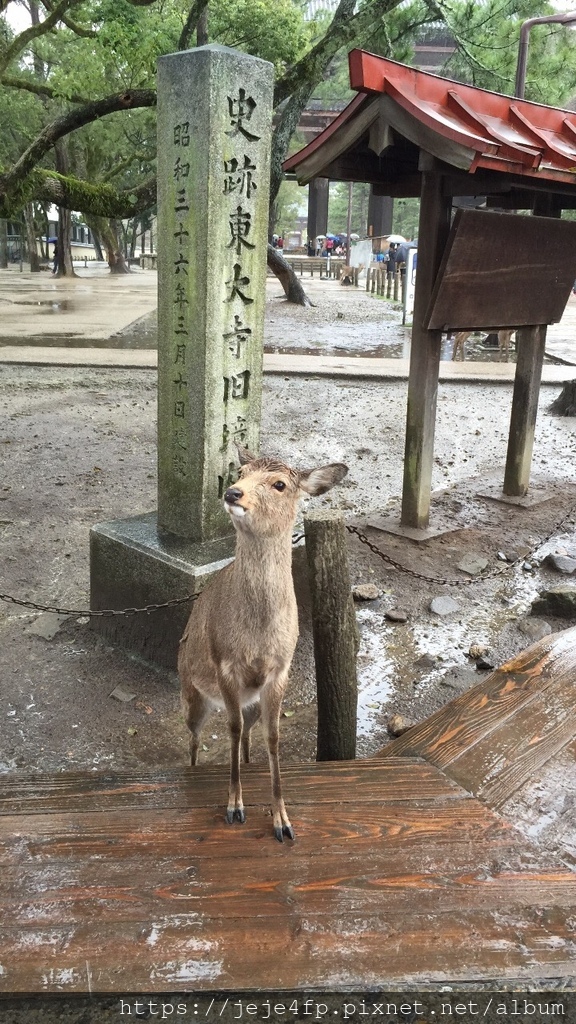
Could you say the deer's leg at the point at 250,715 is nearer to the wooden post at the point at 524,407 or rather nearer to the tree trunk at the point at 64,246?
the wooden post at the point at 524,407

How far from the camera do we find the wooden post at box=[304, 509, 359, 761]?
2734 millimetres

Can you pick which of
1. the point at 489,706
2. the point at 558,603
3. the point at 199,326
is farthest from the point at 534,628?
the point at 199,326

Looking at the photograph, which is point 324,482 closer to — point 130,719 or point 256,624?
point 256,624

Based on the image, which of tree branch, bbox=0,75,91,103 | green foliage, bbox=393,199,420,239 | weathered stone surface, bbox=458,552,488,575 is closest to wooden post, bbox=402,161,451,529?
weathered stone surface, bbox=458,552,488,575

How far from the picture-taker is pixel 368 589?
16.2ft

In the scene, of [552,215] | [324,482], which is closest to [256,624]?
[324,482]

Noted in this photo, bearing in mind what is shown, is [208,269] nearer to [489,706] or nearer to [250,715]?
[250,715]

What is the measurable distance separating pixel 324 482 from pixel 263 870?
1.05 meters

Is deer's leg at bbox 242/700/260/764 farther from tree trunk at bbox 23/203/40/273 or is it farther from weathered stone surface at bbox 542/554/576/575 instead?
tree trunk at bbox 23/203/40/273

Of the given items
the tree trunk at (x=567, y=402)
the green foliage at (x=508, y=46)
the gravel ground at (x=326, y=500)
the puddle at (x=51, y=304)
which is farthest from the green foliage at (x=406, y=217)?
the tree trunk at (x=567, y=402)

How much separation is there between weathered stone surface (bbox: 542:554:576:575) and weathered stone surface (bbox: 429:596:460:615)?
3.01 ft

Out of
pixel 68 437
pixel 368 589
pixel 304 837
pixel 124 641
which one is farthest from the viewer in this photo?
pixel 68 437

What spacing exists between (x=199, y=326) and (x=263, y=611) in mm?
2053

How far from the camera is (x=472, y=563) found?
5.33 m
